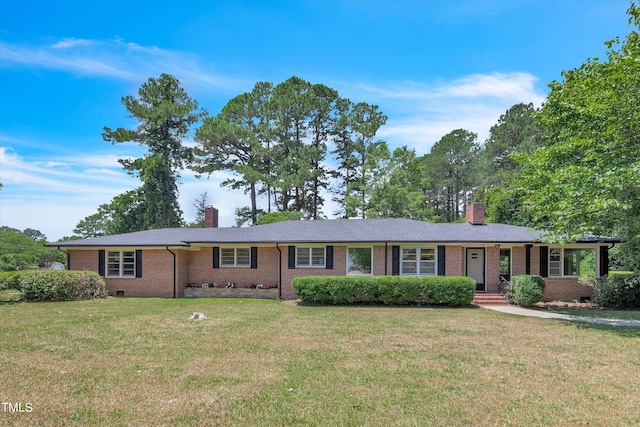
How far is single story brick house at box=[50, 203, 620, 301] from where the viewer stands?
17.0m

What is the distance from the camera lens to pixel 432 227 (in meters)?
19.1

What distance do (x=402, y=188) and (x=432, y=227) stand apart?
13.2m

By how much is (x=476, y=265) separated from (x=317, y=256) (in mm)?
7120

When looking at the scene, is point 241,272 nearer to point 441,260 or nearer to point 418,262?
point 418,262

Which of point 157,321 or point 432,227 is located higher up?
point 432,227

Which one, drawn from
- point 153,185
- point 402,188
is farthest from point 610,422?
point 153,185

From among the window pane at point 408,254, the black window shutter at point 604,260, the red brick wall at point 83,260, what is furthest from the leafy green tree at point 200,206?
the black window shutter at point 604,260

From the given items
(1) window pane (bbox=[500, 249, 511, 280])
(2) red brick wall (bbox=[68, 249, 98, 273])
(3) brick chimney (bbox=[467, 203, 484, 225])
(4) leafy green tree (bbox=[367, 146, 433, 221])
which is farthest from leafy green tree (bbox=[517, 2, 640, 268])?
(2) red brick wall (bbox=[68, 249, 98, 273])

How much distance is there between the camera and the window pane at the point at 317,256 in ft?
58.6

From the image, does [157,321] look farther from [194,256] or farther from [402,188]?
[402,188]

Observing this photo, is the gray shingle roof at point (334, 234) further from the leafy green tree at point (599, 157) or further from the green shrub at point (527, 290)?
the leafy green tree at point (599, 157)

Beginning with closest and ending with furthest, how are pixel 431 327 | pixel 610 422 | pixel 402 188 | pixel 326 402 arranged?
pixel 610 422, pixel 326 402, pixel 431 327, pixel 402 188

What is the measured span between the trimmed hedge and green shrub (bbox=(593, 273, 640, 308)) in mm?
5221

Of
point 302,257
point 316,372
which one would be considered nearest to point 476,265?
point 302,257
